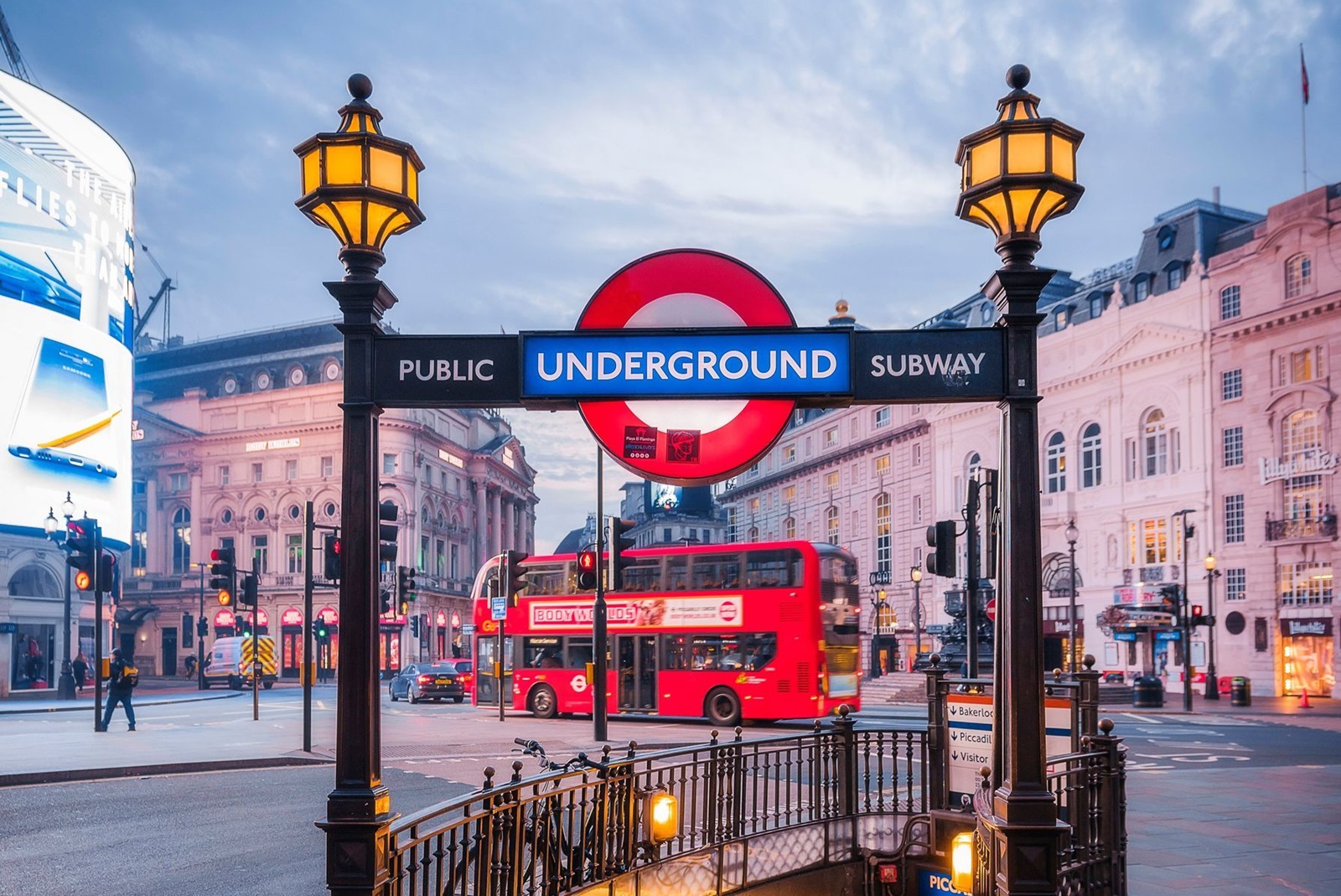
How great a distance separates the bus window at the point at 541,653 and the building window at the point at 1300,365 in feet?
104

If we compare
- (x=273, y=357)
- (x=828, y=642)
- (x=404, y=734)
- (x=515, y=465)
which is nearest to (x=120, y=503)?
(x=404, y=734)

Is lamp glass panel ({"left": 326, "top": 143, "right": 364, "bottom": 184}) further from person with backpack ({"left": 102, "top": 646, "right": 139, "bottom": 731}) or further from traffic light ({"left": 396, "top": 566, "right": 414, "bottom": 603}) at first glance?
person with backpack ({"left": 102, "top": 646, "right": 139, "bottom": 731})

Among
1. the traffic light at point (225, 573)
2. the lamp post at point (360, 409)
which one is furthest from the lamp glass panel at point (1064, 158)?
the traffic light at point (225, 573)

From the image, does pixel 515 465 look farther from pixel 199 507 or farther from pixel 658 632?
pixel 658 632

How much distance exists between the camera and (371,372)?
219 inches

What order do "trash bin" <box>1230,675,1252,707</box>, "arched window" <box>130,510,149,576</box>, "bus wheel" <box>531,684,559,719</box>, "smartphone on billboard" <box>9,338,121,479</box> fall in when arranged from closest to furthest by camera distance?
"bus wheel" <box>531,684,559,719</box> < "trash bin" <box>1230,675,1252,707</box> < "smartphone on billboard" <box>9,338,121,479</box> < "arched window" <box>130,510,149,576</box>

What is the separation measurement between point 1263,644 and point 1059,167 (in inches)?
1782

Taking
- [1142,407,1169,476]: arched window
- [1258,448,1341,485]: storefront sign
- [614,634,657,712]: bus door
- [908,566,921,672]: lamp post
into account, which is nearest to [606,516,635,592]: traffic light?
[614,634,657,712]: bus door

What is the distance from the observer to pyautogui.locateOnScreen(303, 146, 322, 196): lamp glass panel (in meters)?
5.49

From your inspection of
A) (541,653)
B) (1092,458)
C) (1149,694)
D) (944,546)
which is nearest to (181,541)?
(1092,458)

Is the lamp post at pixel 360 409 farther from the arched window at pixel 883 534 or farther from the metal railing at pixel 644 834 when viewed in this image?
the arched window at pixel 883 534

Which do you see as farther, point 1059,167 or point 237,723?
point 237,723

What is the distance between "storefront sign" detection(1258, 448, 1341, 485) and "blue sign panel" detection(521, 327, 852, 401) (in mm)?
43966

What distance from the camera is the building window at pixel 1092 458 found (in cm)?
5481
